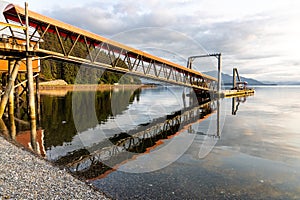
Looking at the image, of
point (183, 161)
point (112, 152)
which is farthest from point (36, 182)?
point (183, 161)

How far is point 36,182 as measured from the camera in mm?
6332

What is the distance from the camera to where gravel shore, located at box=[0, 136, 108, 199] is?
5.67 metres

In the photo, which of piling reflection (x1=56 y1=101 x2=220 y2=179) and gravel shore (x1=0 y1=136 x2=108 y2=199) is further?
piling reflection (x1=56 y1=101 x2=220 y2=179)

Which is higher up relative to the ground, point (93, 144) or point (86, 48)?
point (86, 48)

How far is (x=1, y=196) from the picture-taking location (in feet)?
17.5

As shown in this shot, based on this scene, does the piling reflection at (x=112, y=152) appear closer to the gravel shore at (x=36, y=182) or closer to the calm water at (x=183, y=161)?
the calm water at (x=183, y=161)

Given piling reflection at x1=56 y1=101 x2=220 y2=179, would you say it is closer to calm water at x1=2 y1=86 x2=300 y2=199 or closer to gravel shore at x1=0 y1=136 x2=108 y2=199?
calm water at x1=2 y1=86 x2=300 y2=199

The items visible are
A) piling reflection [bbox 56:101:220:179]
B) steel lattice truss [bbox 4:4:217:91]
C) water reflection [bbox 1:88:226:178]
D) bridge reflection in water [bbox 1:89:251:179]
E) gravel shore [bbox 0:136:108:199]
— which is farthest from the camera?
steel lattice truss [bbox 4:4:217:91]

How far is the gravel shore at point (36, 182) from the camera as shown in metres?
5.67

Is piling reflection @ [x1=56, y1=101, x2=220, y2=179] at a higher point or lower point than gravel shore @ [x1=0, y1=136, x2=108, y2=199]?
lower

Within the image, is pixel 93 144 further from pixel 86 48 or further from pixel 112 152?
pixel 86 48

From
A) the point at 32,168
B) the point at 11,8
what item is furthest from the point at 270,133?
the point at 11,8

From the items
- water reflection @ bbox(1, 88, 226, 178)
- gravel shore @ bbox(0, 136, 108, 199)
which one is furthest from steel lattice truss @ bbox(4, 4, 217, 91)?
gravel shore @ bbox(0, 136, 108, 199)

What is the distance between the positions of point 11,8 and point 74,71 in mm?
85863
